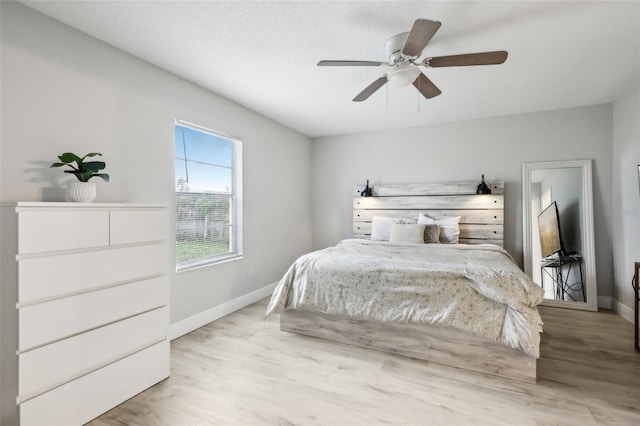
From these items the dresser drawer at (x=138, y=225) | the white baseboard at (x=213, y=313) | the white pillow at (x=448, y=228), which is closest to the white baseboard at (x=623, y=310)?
the white pillow at (x=448, y=228)

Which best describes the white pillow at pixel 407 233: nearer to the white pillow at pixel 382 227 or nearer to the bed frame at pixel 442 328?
the white pillow at pixel 382 227

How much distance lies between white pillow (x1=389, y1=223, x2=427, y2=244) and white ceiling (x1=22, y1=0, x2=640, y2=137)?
1.59m

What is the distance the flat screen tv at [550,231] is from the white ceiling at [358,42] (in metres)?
1.39

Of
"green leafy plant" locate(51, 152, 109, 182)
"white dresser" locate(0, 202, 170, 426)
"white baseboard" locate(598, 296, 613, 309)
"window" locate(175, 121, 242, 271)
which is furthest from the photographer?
"white baseboard" locate(598, 296, 613, 309)

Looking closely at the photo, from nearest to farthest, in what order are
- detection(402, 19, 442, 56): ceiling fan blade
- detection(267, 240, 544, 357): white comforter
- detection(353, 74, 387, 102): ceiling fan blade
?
detection(402, 19, 442, 56): ceiling fan blade, detection(267, 240, 544, 357): white comforter, detection(353, 74, 387, 102): ceiling fan blade

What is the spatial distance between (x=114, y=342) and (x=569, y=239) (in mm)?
4869

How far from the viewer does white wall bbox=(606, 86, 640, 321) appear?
10.1 feet

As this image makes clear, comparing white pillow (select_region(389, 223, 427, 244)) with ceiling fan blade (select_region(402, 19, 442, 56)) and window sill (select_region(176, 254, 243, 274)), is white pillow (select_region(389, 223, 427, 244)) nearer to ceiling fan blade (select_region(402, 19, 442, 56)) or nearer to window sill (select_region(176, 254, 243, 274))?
window sill (select_region(176, 254, 243, 274))

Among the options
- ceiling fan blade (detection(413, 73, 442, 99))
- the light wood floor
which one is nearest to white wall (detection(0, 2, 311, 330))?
the light wood floor

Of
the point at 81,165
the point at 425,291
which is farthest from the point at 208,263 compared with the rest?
the point at 425,291

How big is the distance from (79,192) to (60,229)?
1.12 ft

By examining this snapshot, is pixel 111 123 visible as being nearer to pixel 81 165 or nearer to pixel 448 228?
pixel 81 165

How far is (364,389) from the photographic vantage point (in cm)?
199

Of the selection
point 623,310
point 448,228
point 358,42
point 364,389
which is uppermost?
point 358,42
